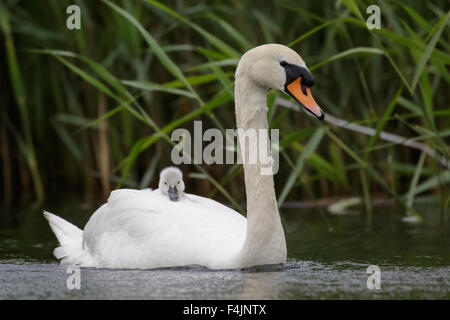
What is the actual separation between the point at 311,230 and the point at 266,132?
2.21 meters

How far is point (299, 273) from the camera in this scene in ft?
17.7

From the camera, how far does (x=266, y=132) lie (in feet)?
18.2

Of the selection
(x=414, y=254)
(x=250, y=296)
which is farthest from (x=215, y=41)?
(x=250, y=296)

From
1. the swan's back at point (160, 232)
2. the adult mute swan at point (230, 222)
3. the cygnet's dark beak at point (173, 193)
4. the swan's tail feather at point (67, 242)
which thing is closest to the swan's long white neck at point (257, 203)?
the adult mute swan at point (230, 222)

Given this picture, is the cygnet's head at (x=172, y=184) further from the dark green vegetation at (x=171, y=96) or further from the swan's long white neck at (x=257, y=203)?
the dark green vegetation at (x=171, y=96)

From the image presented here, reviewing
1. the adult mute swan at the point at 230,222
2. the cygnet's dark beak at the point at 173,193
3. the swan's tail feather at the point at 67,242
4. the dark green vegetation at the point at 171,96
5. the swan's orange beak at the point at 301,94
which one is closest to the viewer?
the swan's orange beak at the point at 301,94

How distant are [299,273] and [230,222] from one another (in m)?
0.65

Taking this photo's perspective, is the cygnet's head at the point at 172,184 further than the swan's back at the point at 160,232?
Yes

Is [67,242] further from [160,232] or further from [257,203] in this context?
[257,203]

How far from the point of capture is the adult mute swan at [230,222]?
5379 mm

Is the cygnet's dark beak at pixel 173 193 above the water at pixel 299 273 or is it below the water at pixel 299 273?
above

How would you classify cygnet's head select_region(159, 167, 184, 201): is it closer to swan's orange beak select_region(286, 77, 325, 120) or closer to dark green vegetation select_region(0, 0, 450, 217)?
swan's orange beak select_region(286, 77, 325, 120)

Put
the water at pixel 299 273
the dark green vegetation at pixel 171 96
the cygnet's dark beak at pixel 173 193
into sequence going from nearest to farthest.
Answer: the water at pixel 299 273
the cygnet's dark beak at pixel 173 193
the dark green vegetation at pixel 171 96

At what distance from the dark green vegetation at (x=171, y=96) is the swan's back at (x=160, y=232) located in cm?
189
